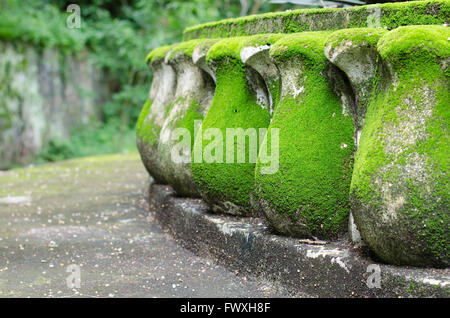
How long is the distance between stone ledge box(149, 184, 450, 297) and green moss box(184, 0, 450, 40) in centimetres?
119

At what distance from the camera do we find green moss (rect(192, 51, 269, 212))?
3762 millimetres

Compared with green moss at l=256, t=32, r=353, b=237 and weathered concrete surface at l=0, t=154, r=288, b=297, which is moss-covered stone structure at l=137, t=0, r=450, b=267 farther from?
weathered concrete surface at l=0, t=154, r=288, b=297

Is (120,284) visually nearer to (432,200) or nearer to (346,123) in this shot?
(346,123)

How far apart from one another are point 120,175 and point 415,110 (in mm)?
5798

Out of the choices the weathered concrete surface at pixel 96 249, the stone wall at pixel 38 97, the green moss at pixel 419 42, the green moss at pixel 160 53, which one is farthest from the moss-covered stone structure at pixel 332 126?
the stone wall at pixel 38 97

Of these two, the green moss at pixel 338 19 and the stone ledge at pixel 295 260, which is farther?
the green moss at pixel 338 19

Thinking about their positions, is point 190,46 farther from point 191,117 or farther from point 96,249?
point 96,249

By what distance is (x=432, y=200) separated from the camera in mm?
2506

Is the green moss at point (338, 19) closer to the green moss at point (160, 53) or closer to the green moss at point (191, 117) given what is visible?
the green moss at point (191, 117)

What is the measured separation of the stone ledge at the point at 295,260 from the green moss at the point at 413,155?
0.13 meters

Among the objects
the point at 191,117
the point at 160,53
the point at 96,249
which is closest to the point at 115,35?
the point at 160,53

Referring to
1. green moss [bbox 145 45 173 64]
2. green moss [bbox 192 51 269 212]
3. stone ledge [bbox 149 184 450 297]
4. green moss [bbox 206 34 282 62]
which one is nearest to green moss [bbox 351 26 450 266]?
stone ledge [bbox 149 184 450 297]

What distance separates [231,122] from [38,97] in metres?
7.84

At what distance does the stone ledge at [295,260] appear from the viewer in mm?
2533
